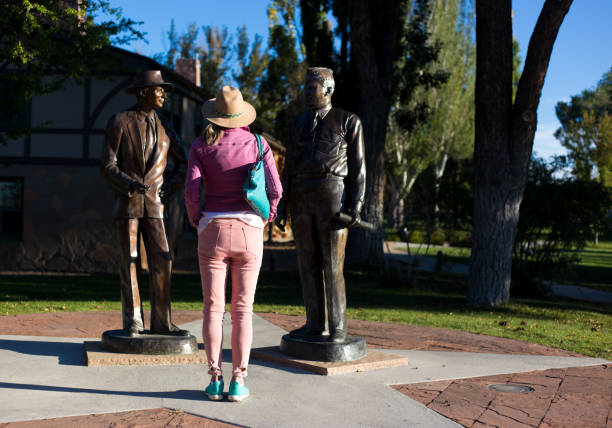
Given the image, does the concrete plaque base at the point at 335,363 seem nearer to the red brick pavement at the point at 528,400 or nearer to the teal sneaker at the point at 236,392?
the red brick pavement at the point at 528,400

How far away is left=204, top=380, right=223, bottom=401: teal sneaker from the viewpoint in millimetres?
4555

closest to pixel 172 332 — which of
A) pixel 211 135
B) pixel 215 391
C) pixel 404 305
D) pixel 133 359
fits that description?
pixel 133 359

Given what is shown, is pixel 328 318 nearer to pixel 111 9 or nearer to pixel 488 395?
pixel 488 395

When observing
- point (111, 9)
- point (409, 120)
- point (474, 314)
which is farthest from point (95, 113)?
point (474, 314)

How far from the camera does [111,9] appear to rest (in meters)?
12.2

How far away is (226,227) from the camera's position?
4.44 m

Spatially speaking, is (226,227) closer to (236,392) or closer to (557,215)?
(236,392)

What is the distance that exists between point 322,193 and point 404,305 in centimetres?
592

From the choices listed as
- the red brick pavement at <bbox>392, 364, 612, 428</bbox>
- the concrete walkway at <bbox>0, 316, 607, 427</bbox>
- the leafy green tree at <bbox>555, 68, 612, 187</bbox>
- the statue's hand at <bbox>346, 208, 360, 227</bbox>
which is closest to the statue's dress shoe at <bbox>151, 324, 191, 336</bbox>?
the concrete walkway at <bbox>0, 316, 607, 427</bbox>

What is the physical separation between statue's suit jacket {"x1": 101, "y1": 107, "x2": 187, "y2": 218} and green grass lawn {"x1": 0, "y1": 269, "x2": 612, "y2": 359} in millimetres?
4063

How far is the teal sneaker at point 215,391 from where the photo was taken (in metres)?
4.55

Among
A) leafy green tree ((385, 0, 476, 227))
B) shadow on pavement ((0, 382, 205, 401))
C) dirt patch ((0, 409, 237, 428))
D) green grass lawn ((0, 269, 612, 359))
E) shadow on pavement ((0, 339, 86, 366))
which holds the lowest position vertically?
green grass lawn ((0, 269, 612, 359))

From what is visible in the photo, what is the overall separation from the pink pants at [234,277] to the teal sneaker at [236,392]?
88 millimetres

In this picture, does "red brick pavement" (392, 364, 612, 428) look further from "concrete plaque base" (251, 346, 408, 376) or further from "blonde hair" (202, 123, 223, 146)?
"blonde hair" (202, 123, 223, 146)
